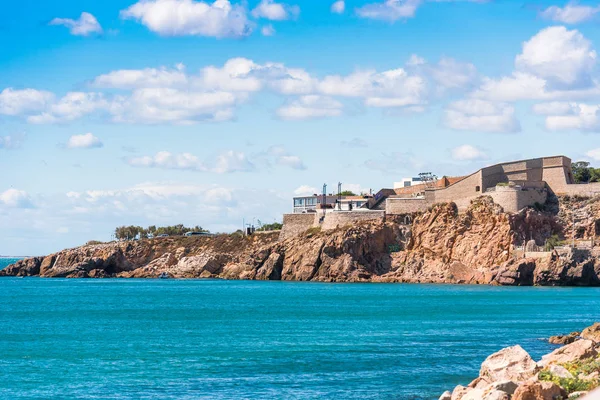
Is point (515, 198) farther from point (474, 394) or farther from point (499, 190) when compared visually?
point (474, 394)

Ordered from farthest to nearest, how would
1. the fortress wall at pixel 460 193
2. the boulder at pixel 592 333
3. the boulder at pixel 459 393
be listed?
the fortress wall at pixel 460 193, the boulder at pixel 592 333, the boulder at pixel 459 393

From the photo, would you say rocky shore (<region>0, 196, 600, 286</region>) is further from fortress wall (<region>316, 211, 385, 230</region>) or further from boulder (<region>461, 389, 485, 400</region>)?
boulder (<region>461, 389, 485, 400</region>)

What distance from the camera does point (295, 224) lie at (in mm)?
115438

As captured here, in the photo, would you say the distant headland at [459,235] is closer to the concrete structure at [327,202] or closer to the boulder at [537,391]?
the concrete structure at [327,202]

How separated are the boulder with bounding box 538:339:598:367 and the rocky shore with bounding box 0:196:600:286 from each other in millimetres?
62371

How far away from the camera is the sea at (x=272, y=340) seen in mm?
30969

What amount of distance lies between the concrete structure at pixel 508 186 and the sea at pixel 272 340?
16.7m

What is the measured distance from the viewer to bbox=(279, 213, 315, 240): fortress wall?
11462cm

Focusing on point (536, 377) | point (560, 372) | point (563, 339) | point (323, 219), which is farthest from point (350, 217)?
point (536, 377)

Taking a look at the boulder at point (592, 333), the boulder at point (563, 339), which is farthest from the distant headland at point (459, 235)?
the boulder at point (592, 333)

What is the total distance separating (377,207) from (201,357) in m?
77.0

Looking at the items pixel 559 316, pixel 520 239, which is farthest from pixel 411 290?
pixel 559 316

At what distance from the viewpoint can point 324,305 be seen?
7031 centimetres

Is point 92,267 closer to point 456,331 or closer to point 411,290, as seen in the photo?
point 411,290
